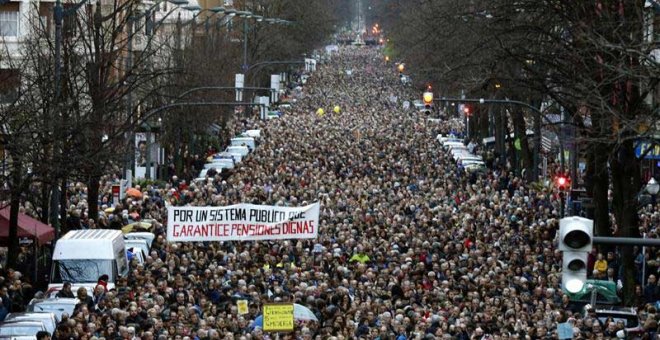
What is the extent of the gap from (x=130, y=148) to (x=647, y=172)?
1997 cm

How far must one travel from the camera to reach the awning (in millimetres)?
34903

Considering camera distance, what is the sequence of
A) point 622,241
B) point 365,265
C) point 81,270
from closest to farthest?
point 622,241, point 81,270, point 365,265

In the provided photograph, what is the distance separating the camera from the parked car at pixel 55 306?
91.5 ft

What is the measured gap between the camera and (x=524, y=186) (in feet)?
182

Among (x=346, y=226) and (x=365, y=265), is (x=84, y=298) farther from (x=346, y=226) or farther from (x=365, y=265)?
(x=346, y=226)

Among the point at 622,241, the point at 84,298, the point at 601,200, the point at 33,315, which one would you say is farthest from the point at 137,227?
the point at 622,241

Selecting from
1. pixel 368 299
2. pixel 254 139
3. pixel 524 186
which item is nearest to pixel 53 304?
pixel 368 299

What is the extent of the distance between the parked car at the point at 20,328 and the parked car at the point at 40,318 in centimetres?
34

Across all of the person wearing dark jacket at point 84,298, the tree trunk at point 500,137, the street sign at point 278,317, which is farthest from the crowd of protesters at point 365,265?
the tree trunk at point 500,137

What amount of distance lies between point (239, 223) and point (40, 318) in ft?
25.7

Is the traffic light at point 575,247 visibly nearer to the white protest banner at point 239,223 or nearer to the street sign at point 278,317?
the street sign at point 278,317

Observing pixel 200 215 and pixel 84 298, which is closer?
pixel 84 298

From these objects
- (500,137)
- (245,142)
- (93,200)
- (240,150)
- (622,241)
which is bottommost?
(93,200)

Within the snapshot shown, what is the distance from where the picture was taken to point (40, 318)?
2591 cm
